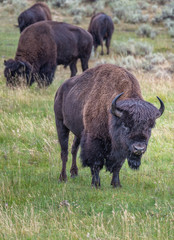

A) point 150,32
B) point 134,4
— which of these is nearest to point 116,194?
point 150,32

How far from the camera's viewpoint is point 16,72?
11414 millimetres

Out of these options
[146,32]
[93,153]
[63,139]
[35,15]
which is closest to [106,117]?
[93,153]

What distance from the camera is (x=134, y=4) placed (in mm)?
31938

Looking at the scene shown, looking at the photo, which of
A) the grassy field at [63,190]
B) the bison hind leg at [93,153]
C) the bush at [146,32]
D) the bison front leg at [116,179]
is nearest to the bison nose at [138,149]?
the grassy field at [63,190]

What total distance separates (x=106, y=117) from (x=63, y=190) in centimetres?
105

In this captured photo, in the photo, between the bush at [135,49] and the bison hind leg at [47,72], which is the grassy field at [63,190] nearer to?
the bison hind leg at [47,72]

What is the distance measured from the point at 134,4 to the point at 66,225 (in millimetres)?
29887

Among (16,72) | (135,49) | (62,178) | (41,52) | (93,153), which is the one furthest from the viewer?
(135,49)

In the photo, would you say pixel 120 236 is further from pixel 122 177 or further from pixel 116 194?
pixel 122 177

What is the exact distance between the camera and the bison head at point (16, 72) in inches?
440

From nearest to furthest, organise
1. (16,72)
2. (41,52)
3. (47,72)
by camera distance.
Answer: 1. (16,72)
2. (41,52)
3. (47,72)

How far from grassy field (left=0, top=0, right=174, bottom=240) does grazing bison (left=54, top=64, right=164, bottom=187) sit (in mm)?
431

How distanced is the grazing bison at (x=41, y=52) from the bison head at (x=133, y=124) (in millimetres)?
6513

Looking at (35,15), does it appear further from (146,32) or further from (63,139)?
(63,139)
